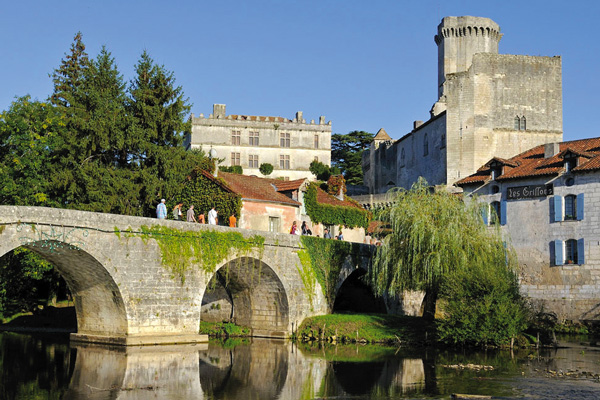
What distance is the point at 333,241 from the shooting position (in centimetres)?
3397

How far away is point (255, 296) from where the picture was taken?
32000 mm

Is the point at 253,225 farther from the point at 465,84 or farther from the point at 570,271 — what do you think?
the point at 465,84

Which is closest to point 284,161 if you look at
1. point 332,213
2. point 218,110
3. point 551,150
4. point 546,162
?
point 218,110

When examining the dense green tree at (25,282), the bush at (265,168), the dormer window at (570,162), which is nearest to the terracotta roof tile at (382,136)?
the bush at (265,168)

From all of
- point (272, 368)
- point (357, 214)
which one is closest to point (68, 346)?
point (272, 368)

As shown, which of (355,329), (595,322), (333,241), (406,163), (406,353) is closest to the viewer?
(406,353)

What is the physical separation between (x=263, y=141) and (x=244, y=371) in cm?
5365

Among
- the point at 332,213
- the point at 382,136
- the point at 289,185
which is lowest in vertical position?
Answer: the point at 332,213

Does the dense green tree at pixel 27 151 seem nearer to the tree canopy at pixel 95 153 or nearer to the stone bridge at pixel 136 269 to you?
the tree canopy at pixel 95 153

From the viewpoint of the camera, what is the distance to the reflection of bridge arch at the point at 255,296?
30562 mm

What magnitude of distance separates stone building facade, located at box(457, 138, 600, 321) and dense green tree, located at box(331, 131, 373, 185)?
4311 centimetres

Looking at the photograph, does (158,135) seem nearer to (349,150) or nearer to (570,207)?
(570,207)

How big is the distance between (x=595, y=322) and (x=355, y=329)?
13587 mm

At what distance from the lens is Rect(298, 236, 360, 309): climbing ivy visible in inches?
1261
